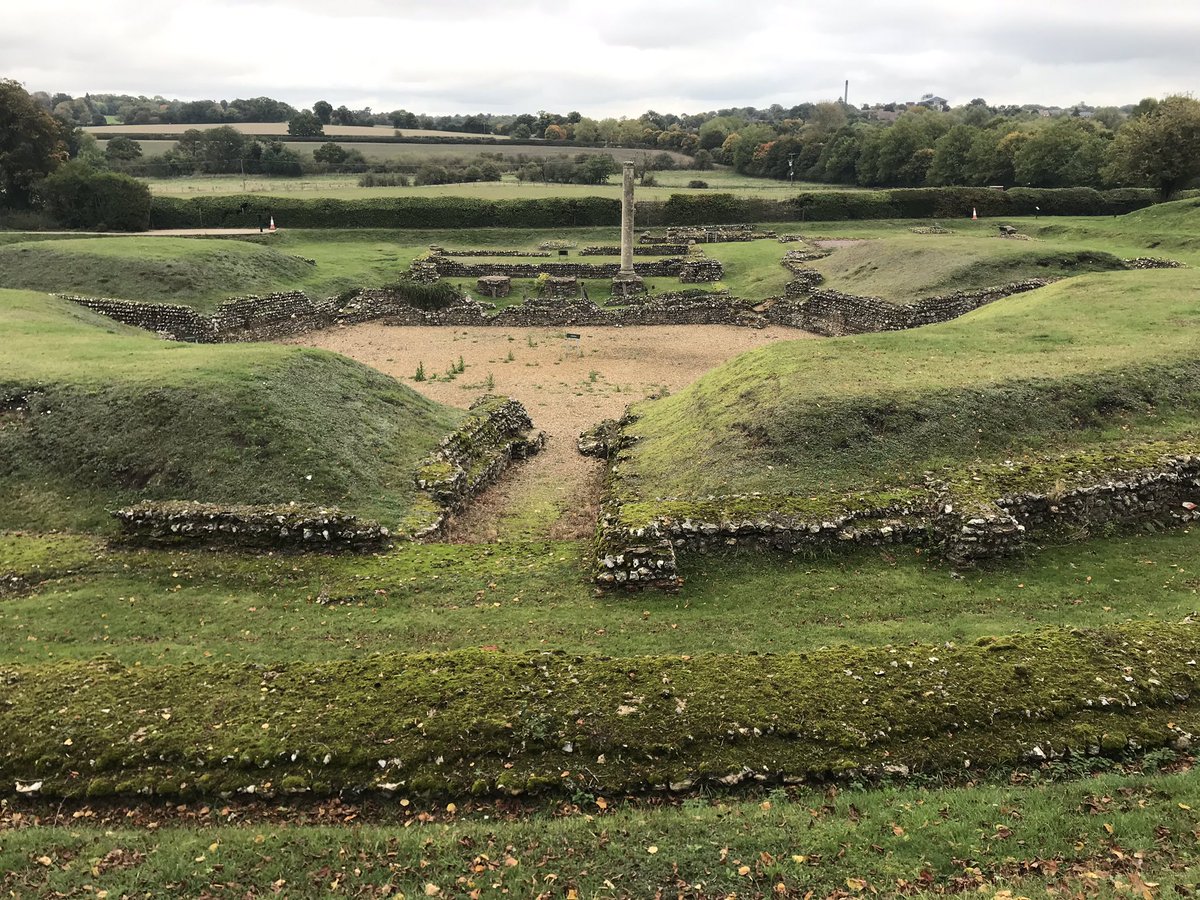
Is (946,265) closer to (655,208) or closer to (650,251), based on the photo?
(650,251)

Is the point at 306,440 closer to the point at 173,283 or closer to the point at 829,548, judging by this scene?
the point at 829,548

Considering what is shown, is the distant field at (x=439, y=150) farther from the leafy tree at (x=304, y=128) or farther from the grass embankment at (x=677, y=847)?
the grass embankment at (x=677, y=847)

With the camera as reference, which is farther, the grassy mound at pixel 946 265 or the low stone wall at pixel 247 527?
the grassy mound at pixel 946 265

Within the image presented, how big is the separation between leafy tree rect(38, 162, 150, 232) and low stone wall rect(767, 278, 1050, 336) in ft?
150

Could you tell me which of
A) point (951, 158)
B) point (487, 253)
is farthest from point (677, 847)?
point (951, 158)

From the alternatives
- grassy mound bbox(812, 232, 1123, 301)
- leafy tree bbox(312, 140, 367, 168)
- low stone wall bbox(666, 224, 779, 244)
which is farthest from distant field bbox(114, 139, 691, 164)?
grassy mound bbox(812, 232, 1123, 301)

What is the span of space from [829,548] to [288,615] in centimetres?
946

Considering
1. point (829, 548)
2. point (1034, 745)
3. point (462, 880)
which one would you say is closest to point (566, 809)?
point (462, 880)

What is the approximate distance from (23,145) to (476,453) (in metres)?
53.5

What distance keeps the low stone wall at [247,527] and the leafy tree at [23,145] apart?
54.4 meters

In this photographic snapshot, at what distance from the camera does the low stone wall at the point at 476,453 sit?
1834cm

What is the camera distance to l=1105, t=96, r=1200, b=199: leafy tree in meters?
59.7

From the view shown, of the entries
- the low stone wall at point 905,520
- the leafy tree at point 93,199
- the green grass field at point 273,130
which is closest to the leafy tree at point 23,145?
the leafy tree at point 93,199

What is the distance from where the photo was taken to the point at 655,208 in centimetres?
7269
